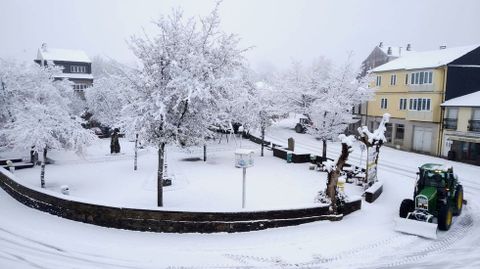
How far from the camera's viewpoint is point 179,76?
43.1 ft

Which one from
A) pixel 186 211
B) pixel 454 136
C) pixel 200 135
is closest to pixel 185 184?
pixel 200 135

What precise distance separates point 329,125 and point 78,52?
50953 millimetres

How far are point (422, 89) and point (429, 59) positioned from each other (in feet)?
11.7

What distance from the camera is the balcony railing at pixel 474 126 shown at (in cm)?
2878

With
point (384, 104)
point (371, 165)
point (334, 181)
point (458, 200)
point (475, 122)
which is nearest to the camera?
point (334, 181)

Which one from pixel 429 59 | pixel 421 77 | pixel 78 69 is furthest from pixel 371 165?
pixel 78 69

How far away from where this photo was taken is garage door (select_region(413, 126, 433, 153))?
110ft

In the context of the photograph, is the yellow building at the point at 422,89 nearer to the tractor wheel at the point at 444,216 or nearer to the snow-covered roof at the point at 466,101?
the snow-covered roof at the point at 466,101

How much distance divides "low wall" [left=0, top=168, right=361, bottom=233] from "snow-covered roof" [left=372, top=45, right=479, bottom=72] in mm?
26123

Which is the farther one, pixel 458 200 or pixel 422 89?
pixel 422 89

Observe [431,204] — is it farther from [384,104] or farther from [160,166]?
[384,104]

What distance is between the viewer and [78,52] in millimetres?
60188

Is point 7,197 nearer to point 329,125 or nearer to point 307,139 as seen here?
point 329,125

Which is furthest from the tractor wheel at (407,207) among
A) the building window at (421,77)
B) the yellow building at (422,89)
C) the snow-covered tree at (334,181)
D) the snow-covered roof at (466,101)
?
the building window at (421,77)
